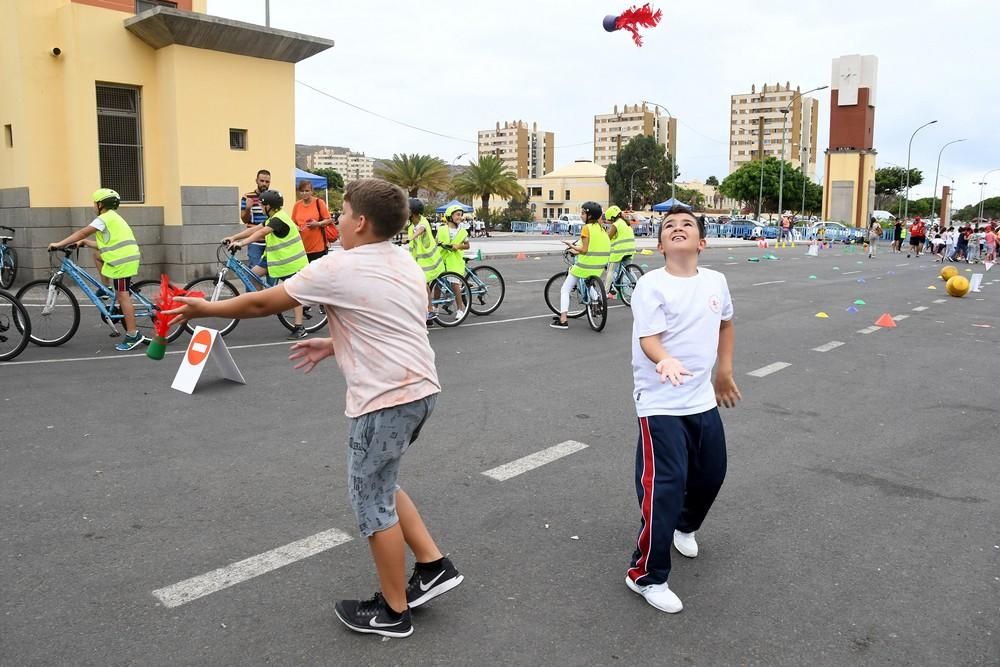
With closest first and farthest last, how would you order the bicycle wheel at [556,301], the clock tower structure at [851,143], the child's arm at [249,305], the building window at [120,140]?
the child's arm at [249,305], the bicycle wheel at [556,301], the building window at [120,140], the clock tower structure at [851,143]

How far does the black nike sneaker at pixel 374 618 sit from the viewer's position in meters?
3.19

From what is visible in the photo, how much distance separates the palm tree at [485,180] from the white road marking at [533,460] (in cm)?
6645

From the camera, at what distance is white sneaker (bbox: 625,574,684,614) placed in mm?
3445

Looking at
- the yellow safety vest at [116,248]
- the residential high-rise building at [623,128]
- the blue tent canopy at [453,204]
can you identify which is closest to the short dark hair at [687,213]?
the yellow safety vest at [116,248]

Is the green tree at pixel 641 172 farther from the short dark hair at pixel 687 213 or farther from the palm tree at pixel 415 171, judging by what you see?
the short dark hair at pixel 687 213

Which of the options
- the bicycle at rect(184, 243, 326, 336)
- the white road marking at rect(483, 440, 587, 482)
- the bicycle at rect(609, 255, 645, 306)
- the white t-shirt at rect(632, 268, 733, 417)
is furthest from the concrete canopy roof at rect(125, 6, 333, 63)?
the white t-shirt at rect(632, 268, 733, 417)

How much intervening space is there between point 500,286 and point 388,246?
33.0 feet

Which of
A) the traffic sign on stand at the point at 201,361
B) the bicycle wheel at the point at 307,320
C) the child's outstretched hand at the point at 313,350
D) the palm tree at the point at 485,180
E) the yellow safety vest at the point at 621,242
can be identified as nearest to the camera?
the child's outstretched hand at the point at 313,350

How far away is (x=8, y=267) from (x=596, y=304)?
1090cm

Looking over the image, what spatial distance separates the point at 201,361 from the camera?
7266 millimetres

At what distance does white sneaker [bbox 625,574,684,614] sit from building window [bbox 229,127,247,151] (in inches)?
596

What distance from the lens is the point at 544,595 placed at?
141 inches

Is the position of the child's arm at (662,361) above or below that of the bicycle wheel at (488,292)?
above

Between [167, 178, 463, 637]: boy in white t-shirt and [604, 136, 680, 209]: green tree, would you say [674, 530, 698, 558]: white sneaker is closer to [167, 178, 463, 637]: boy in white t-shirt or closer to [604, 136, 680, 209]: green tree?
[167, 178, 463, 637]: boy in white t-shirt
